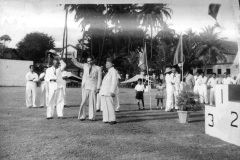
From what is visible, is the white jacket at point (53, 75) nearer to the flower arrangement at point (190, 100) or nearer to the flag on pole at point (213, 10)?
the flower arrangement at point (190, 100)

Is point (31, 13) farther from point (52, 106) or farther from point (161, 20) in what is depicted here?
point (52, 106)

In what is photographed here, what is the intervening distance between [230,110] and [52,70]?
16.2 ft

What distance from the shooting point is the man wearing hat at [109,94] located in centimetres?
728

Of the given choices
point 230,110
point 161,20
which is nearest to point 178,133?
point 230,110

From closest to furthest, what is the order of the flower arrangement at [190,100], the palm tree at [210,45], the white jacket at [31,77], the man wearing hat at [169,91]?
the palm tree at [210,45], the flower arrangement at [190,100], the man wearing hat at [169,91], the white jacket at [31,77]

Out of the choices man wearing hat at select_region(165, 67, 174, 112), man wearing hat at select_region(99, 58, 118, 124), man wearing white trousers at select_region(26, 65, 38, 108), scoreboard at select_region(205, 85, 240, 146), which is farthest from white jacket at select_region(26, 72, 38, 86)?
scoreboard at select_region(205, 85, 240, 146)

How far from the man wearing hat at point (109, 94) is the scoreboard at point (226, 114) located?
271cm

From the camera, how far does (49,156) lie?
12.6 ft

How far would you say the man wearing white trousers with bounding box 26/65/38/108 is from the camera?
35.4 feet

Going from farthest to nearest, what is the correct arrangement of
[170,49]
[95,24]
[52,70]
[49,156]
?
1. [170,49]
2. [52,70]
3. [95,24]
4. [49,156]

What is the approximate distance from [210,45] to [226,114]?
17.2ft

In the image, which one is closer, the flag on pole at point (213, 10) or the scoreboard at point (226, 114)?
the scoreboard at point (226, 114)

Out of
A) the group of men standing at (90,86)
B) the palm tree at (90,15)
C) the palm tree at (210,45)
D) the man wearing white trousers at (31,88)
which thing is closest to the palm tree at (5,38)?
the palm tree at (90,15)

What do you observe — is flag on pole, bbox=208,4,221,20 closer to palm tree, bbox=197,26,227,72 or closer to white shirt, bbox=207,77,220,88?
palm tree, bbox=197,26,227,72
